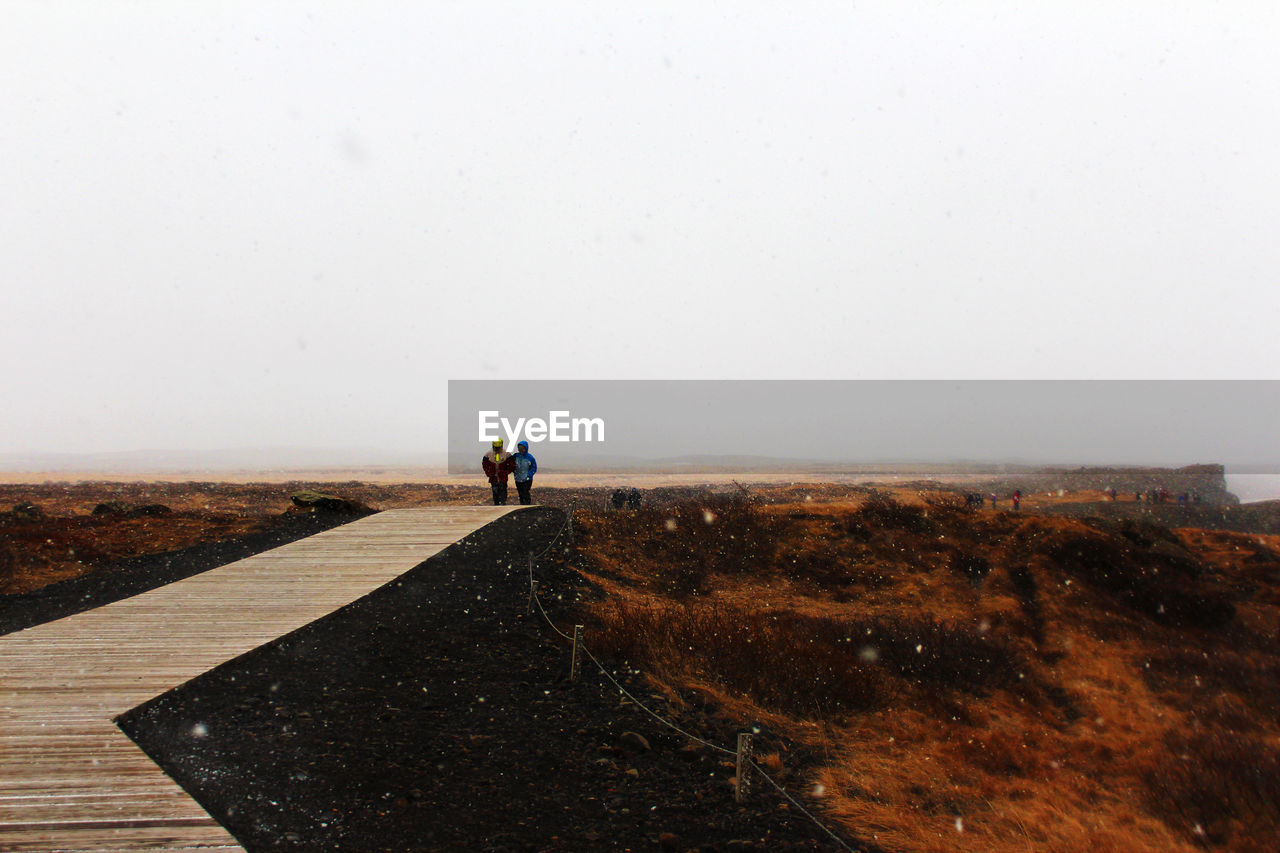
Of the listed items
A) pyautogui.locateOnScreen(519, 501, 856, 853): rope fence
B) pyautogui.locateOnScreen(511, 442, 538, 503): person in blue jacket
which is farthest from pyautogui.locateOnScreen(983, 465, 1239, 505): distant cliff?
pyautogui.locateOnScreen(519, 501, 856, 853): rope fence

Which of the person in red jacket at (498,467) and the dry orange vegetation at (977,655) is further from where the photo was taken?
the person in red jacket at (498,467)

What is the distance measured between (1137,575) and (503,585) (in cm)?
1817

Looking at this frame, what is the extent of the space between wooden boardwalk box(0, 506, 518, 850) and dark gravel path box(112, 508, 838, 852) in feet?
0.98

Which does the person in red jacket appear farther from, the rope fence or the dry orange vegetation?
the rope fence

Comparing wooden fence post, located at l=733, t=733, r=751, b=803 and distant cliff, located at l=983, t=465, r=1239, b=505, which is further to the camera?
distant cliff, located at l=983, t=465, r=1239, b=505

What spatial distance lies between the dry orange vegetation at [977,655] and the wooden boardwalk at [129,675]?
457 cm

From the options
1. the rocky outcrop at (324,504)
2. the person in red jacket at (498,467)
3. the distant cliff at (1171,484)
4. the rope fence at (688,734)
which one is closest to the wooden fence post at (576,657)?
the rope fence at (688,734)

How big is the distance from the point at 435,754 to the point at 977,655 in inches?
465

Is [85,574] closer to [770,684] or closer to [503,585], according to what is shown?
[503,585]

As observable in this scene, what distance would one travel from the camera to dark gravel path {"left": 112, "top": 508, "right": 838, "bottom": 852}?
5.37 m

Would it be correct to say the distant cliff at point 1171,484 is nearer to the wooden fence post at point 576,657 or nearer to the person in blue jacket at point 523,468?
the person in blue jacket at point 523,468

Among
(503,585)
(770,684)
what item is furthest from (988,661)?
(503,585)

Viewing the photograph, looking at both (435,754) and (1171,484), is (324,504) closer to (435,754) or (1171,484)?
(435,754)

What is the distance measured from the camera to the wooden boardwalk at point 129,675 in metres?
4.72
